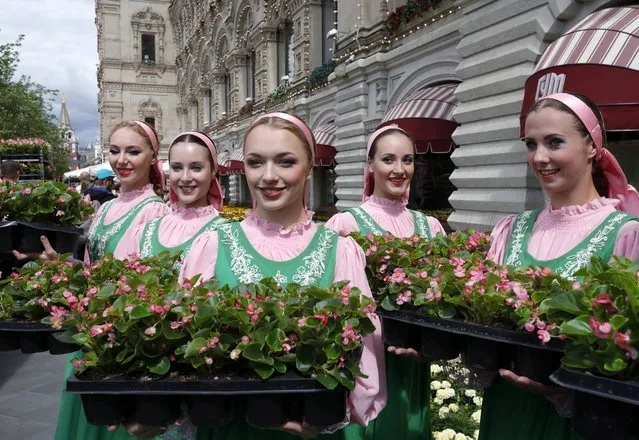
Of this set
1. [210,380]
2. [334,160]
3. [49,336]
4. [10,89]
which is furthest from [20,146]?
[210,380]

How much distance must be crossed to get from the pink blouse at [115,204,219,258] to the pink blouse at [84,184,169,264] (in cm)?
10

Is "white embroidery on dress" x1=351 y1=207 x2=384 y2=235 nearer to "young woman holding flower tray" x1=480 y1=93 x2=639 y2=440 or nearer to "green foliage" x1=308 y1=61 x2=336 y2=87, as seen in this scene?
"young woman holding flower tray" x1=480 y1=93 x2=639 y2=440

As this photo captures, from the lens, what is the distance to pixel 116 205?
11.9ft

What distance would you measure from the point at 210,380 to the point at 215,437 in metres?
0.50

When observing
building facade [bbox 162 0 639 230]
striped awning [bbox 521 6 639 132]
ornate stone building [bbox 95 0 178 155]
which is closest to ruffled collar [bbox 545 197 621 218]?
A: striped awning [bbox 521 6 639 132]

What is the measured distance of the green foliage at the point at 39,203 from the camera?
10.5 ft

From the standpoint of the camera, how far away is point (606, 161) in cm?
231

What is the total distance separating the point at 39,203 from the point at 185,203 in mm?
898

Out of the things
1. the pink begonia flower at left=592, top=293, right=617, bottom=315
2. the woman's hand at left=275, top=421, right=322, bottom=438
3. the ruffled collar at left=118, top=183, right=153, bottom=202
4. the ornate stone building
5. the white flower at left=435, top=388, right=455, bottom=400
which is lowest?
the white flower at left=435, top=388, right=455, bottom=400

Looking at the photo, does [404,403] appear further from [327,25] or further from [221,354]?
[327,25]

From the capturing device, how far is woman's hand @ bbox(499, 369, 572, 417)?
5.70 feet

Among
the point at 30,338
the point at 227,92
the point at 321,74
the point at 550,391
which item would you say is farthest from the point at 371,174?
the point at 227,92

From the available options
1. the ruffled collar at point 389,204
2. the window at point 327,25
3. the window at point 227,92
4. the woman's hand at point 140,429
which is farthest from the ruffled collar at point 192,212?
the window at point 227,92

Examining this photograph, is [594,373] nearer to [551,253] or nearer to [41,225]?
[551,253]
